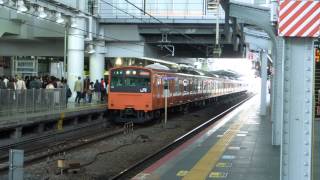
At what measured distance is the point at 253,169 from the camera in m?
12.4

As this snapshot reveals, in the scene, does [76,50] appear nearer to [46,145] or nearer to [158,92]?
[158,92]

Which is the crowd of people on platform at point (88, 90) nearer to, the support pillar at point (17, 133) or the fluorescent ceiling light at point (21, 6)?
the fluorescent ceiling light at point (21, 6)

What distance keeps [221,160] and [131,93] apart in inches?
563

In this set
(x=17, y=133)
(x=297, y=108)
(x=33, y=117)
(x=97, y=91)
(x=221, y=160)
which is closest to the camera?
(x=297, y=108)

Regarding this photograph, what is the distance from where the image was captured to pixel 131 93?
91.2 ft

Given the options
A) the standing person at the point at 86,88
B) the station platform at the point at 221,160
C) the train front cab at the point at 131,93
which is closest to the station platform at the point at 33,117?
the train front cab at the point at 131,93

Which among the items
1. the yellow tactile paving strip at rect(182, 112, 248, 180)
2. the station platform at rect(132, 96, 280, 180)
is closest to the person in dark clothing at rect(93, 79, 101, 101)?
the yellow tactile paving strip at rect(182, 112, 248, 180)

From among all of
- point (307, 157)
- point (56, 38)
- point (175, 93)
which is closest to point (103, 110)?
point (175, 93)

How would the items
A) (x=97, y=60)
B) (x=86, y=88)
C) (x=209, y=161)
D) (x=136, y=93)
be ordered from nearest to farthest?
(x=209, y=161)
(x=136, y=93)
(x=86, y=88)
(x=97, y=60)

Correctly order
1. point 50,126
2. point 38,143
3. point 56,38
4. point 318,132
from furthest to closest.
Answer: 1. point 56,38
2. point 50,126
3. point 38,143
4. point 318,132

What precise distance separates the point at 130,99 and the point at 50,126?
517cm

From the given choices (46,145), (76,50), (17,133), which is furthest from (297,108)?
(76,50)

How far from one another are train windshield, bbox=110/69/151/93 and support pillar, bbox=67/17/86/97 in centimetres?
718

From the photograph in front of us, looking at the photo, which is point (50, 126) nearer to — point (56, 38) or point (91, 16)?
point (91, 16)
